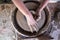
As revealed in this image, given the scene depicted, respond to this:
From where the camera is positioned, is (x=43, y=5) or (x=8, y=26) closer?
(x=43, y=5)

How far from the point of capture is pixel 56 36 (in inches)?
62.8

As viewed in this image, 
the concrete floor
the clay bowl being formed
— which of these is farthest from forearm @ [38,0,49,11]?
the concrete floor

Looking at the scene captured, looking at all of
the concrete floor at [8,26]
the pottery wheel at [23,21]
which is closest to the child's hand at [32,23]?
the pottery wheel at [23,21]

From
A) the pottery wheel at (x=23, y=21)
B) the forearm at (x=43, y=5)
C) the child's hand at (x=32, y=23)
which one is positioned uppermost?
the forearm at (x=43, y=5)

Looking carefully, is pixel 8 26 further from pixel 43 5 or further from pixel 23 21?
pixel 43 5

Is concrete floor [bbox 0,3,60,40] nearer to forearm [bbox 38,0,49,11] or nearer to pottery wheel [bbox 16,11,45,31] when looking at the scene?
pottery wheel [bbox 16,11,45,31]

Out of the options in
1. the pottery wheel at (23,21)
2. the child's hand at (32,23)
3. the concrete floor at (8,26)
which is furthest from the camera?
the concrete floor at (8,26)

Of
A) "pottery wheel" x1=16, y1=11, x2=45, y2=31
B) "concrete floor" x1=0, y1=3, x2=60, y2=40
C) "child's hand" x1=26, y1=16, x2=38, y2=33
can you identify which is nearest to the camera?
"child's hand" x1=26, y1=16, x2=38, y2=33

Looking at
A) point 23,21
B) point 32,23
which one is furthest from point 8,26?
point 32,23

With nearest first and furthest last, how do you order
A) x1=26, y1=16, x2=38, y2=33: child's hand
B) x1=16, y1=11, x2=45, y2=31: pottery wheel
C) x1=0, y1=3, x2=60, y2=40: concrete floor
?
x1=26, y1=16, x2=38, y2=33: child's hand → x1=16, y1=11, x2=45, y2=31: pottery wheel → x1=0, y1=3, x2=60, y2=40: concrete floor

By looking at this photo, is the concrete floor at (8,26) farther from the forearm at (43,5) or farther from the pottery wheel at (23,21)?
the forearm at (43,5)

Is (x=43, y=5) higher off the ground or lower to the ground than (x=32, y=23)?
higher

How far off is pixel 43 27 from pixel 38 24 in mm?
56

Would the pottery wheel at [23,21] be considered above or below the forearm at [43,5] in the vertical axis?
below
